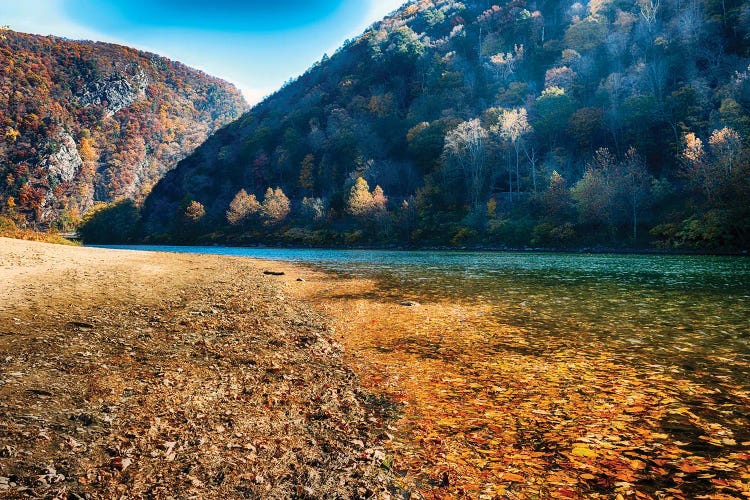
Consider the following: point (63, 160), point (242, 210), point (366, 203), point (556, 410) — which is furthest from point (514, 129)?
point (63, 160)

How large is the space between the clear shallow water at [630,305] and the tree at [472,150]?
180 ft

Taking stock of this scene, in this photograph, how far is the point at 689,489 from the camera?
5.04m

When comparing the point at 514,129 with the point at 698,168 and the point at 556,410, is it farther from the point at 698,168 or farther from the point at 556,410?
the point at 556,410

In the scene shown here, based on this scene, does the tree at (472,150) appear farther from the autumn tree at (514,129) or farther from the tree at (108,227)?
the tree at (108,227)

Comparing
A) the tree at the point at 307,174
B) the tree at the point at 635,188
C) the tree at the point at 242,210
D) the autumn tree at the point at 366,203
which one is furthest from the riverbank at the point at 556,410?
the tree at the point at 307,174

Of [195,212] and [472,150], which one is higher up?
[472,150]

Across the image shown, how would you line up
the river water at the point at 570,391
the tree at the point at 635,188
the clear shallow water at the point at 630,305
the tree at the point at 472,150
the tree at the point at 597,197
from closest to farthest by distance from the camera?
the river water at the point at 570,391 → the clear shallow water at the point at 630,305 → the tree at the point at 635,188 → the tree at the point at 597,197 → the tree at the point at 472,150

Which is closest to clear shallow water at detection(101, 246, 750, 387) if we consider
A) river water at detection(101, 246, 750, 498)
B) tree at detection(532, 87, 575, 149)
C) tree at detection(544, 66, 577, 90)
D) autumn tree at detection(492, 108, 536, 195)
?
river water at detection(101, 246, 750, 498)

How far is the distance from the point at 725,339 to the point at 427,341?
902cm

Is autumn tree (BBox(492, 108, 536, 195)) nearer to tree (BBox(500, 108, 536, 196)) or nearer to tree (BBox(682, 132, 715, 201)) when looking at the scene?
tree (BBox(500, 108, 536, 196))

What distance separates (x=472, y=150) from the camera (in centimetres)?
8356

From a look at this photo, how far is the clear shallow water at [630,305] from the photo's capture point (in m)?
11.1

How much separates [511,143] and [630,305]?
2865 inches

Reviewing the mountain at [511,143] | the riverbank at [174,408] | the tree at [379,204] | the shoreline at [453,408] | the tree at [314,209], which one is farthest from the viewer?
the tree at [314,209]
